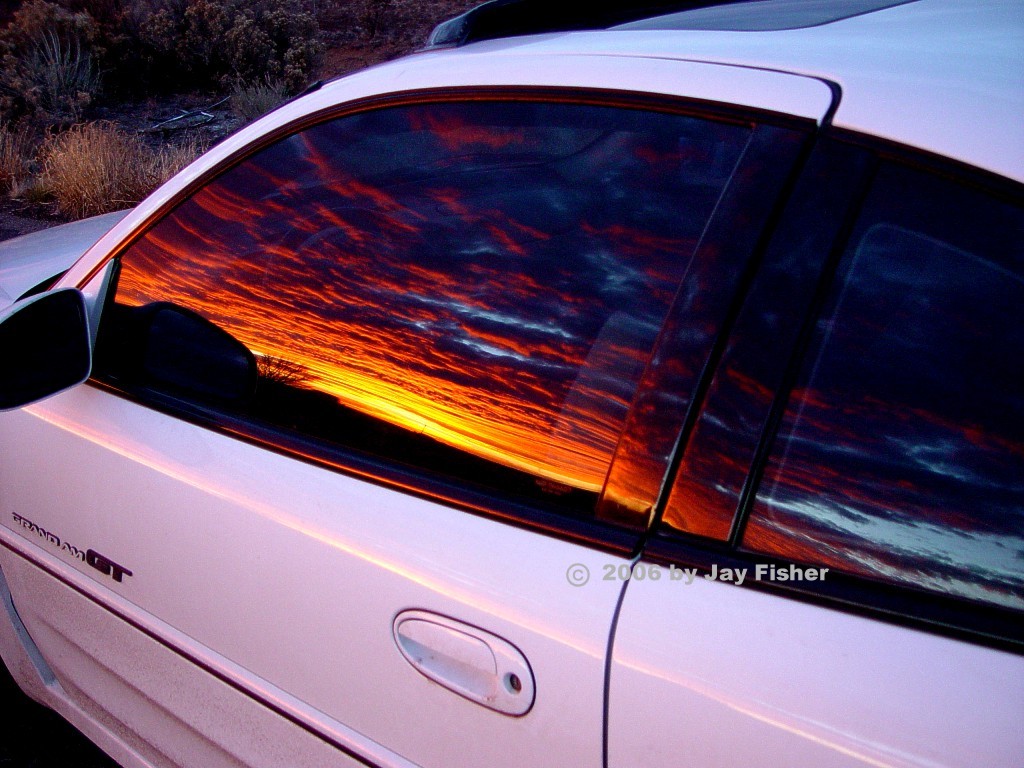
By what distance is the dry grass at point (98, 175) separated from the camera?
681cm

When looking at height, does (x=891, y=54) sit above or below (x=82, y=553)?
above

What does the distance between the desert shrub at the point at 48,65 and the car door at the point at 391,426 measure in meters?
9.07

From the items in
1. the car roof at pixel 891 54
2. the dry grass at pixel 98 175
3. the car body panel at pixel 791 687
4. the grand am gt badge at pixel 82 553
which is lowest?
the dry grass at pixel 98 175

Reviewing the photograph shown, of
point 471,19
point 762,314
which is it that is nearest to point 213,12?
point 471,19

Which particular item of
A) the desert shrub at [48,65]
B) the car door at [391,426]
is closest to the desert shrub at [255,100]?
the desert shrub at [48,65]

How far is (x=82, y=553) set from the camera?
1837 mm

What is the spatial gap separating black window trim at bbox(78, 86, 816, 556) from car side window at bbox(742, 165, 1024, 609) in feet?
0.62

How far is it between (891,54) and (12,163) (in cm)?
806

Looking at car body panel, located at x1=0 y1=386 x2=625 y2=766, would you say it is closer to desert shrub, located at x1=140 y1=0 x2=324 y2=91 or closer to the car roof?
the car roof

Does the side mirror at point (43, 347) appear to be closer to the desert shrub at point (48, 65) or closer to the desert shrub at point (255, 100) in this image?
the desert shrub at point (255, 100)

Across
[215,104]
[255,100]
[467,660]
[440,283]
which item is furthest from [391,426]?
[215,104]

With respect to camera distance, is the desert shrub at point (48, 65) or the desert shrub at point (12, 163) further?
the desert shrub at point (48, 65)

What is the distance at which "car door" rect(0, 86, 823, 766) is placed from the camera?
121cm

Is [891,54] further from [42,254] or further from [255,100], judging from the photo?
[255,100]
